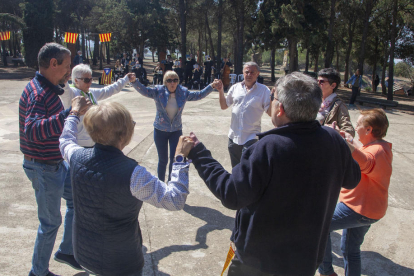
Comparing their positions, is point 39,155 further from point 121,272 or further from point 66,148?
point 121,272

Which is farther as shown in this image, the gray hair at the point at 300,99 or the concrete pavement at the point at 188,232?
the concrete pavement at the point at 188,232

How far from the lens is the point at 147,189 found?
173 centimetres

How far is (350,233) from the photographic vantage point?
2750 mm

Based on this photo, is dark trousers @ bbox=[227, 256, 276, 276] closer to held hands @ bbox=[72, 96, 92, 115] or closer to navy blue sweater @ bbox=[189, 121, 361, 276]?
navy blue sweater @ bbox=[189, 121, 361, 276]

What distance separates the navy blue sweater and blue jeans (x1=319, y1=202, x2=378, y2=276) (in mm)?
946

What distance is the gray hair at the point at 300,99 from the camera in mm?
1673

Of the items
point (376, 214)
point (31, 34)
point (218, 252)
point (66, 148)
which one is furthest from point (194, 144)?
point (31, 34)

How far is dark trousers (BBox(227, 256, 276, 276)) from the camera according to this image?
1.78 metres

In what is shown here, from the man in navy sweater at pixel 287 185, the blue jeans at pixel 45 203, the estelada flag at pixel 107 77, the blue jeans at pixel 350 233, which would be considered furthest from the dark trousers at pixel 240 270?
the estelada flag at pixel 107 77

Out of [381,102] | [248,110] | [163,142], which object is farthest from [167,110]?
[381,102]

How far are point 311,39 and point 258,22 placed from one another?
11.4ft

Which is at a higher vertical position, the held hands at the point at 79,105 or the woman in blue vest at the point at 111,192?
the held hands at the point at 79,105

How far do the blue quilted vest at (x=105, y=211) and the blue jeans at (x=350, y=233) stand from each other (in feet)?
5.24

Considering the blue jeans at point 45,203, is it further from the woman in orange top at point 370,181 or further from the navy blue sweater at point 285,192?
the woman in orange top at point 370,181
